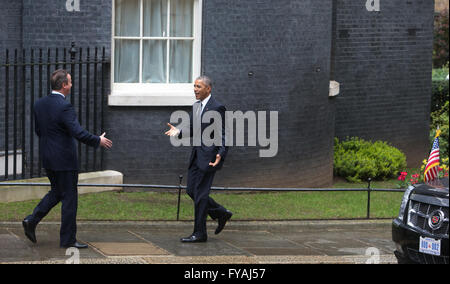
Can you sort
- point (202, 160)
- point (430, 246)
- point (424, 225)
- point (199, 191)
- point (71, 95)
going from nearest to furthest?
point (430, 246)
point (424, 225)
point (202, 160)
point (199, 191)
point (71, 95)

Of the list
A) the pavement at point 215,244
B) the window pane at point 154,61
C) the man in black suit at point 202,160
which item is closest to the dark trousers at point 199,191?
the man in black suit at point 202,160

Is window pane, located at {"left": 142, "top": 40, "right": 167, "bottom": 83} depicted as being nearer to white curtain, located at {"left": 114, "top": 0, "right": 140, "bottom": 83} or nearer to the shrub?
white curtain, located at {"left": 114, "top": 0, "right": 140, "bottom": 83}

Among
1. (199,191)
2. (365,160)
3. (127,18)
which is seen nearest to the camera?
(199,191)

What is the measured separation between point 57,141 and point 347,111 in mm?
8685

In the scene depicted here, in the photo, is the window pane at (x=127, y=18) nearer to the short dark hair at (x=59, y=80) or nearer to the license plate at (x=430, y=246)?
the short dark hair at (x=59, y=80)

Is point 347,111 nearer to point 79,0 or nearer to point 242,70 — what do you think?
point 242,70

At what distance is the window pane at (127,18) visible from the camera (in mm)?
12938

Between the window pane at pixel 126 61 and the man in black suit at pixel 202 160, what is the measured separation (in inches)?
145

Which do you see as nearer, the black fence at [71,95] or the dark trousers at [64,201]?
the dark trousers at [64,201]


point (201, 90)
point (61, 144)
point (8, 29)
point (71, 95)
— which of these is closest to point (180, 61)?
point (71, 95)

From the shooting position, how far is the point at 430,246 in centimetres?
780

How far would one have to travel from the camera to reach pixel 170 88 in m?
13.2

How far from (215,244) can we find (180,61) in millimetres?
4296

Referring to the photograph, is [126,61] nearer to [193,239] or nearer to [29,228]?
[193,239]
